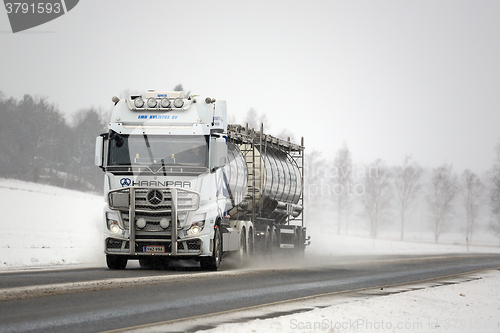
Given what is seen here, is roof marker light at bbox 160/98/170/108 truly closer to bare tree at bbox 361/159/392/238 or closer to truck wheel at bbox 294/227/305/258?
truck wheel at bbox 294/227/305/258

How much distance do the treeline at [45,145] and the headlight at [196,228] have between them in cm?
5997

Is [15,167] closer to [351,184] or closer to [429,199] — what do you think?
[351,184]

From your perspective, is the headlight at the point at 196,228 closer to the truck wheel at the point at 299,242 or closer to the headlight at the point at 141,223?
the headlight at the point at 141,223

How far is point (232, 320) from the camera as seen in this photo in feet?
26.0

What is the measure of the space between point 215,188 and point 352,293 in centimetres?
523

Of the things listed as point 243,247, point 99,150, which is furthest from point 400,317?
point 243,247

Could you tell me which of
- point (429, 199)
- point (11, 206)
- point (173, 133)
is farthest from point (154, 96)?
point (429, 199)

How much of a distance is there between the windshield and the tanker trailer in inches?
81.2

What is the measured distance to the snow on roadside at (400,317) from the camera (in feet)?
25.2

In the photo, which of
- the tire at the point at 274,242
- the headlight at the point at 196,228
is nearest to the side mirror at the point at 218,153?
the headlight at the point at 196,228

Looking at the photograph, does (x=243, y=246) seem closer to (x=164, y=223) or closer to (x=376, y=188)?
(x=164, y=223)

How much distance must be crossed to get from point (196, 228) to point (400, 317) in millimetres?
6942

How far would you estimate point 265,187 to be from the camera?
23.0 meters

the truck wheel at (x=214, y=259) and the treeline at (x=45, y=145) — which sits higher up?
the treeline at (x=45, y=145)
